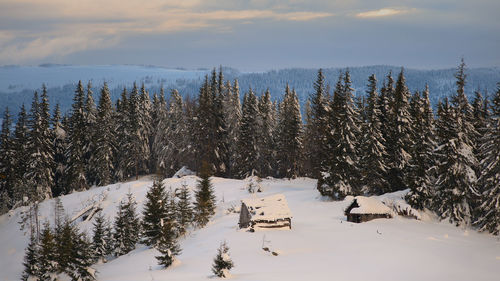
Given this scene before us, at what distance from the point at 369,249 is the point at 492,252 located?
8.93 metres

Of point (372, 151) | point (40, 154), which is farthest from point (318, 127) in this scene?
point (40, 154)

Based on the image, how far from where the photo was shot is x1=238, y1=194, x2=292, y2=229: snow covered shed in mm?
28203

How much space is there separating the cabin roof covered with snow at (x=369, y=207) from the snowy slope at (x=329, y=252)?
0.89 metres

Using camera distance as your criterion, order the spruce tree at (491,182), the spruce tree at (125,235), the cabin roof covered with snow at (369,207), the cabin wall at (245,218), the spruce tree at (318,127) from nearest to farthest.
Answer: the cabin wall at (245,218), the spruce tree at (491,182), the cabin roof covered with snow at (369,207), the spruce tree at (125,235), the spruce tree at (318,127)

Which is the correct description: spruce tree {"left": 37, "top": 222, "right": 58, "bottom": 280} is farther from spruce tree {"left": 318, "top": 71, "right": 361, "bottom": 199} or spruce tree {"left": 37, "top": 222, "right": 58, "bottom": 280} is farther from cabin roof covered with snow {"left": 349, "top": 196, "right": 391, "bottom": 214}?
spruce tree {"left": 318, "top": 71, "right": 361, "bottom": 199}

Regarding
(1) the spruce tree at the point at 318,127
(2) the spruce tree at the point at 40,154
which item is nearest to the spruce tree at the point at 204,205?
(1) the spruce tree at the point at 318,127

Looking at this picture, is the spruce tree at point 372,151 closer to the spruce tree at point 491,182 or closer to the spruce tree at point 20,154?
the spruce tree at point 491,182

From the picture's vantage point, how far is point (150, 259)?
25.5 meters

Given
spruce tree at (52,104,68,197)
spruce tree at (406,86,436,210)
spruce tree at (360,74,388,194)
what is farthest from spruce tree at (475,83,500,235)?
spruce tree at (52,104,68,197)

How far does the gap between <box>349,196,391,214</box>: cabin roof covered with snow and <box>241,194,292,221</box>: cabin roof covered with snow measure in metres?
6.45

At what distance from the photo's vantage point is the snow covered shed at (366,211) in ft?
105

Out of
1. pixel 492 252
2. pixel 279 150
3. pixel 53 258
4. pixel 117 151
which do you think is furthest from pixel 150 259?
pixel 117 151

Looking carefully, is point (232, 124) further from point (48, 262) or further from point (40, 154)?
point (48, 262)

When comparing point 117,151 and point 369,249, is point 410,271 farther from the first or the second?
point 117,151
